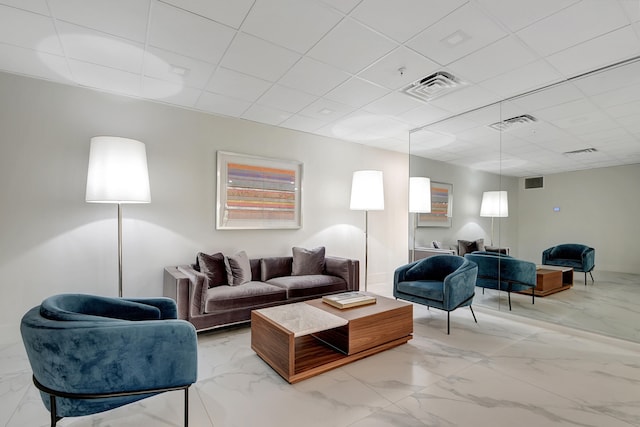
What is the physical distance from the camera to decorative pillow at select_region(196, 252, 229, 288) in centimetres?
348

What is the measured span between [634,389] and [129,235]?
4.82 m

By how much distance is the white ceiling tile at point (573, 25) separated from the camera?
200 cm

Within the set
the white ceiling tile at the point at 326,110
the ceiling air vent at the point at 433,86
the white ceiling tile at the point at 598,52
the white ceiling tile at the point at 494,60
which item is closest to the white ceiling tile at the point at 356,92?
the white ceiling tile at the point at 326,110

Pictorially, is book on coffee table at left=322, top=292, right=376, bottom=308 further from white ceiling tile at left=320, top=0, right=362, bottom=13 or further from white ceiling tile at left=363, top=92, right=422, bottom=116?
white ceiling tile at left=320, top=0, right=362, bottom=13

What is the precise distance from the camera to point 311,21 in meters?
2.18

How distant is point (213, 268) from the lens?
3529 millimetres

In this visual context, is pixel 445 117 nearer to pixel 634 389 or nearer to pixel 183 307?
pixel 634 389

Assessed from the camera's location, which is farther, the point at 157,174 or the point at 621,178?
the point at 157,174

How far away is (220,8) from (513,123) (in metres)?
3.74

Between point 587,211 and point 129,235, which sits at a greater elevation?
point 587,211

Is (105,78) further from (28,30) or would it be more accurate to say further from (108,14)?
(108,14)

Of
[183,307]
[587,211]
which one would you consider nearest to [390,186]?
[587,211]

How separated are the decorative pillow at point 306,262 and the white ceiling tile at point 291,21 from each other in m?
2.71

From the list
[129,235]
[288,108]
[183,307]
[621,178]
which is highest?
[288,108]
